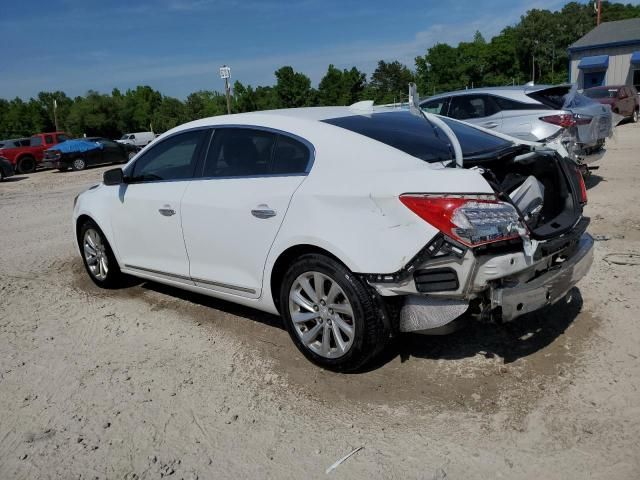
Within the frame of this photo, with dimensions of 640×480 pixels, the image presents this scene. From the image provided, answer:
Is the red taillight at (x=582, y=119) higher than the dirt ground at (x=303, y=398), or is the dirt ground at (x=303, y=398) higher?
the red taillight at (x=582, y=119)

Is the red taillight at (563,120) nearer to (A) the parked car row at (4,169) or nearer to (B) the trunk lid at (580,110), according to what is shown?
(B) the trunk lid at (580,110)

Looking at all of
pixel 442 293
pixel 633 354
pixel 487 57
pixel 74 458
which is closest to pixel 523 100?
pixel 633 354

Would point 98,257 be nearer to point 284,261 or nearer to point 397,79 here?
point 284,261

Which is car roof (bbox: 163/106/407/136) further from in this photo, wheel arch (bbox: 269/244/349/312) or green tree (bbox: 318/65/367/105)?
green tree (bbox: 318/65/367/105)

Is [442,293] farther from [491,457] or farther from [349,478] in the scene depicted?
[349,478]

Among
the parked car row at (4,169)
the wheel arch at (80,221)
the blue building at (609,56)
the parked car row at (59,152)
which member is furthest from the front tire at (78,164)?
the blue building at (609,56)

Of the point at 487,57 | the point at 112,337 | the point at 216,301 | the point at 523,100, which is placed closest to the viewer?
the point at 112,337

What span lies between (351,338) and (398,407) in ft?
1.55

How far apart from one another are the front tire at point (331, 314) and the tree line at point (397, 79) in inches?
1961

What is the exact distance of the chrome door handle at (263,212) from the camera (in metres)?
3.60

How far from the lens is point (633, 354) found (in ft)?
11.5

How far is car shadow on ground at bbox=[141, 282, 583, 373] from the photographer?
3.69m

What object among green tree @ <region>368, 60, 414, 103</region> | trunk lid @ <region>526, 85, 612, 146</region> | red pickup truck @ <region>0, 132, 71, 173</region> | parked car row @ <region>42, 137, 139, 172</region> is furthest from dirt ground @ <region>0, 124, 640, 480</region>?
green tree @ <region>368, 60, 414, 103</region>

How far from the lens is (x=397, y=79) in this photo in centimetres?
6056
